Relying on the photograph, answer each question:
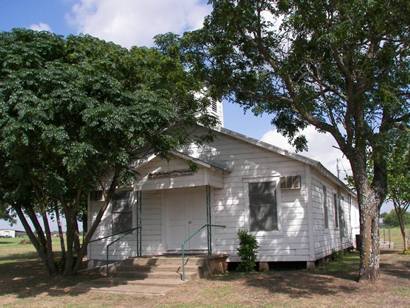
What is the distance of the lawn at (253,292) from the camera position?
9.91 metres

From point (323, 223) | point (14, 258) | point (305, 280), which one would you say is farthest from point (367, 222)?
point (14, 258)

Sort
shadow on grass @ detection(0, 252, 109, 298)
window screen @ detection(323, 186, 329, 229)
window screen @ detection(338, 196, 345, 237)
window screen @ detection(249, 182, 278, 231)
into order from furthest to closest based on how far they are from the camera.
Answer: window screen @ detection(338, 196, 345, 237) → window screen @ detection(323, 186, 329, 229) → window screen @ detection(249, 182, 278, 231) → shadow on grass @ detection(0, 252, 109, 298)

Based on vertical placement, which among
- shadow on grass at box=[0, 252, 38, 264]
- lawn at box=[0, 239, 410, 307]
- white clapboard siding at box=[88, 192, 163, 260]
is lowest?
lawn at box=[0, 239, 410, 307]

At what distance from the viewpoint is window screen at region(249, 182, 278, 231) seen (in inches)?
587

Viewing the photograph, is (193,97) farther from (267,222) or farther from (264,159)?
(267,222)

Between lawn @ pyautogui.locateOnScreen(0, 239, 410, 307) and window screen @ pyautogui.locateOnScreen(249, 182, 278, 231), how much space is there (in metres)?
1.51

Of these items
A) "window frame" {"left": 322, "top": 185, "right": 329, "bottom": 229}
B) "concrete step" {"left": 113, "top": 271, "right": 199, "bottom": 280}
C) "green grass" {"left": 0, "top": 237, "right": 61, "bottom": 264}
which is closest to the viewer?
"concrete step" {"left": 113, "top": 271, "right": 199, "bottom": 280}

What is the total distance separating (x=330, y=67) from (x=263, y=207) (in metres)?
4.85

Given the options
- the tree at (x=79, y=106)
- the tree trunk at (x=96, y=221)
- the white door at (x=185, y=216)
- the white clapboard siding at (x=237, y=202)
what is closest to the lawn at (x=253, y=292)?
the tree trunk at (x=96, y=221)

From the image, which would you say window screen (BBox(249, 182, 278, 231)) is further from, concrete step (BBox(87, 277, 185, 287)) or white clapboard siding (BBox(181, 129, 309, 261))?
concrete step (BBox(87, 277, 185, 287))

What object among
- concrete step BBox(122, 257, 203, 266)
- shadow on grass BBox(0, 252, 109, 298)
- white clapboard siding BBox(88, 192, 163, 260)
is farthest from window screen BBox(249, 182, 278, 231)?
shadow on grass BBox(0, 252, 109, 298)

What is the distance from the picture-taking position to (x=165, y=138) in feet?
40.2

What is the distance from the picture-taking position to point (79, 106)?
10.6 meters

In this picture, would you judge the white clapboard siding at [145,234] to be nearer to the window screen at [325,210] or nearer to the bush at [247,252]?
the bush at [247,252]
